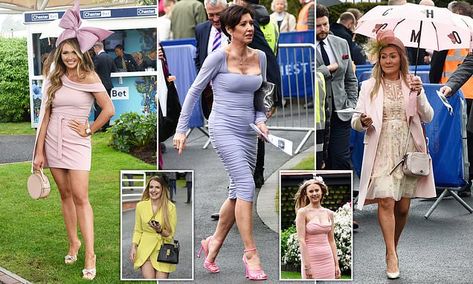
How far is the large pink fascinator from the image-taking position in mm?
5746

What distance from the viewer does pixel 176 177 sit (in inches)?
228

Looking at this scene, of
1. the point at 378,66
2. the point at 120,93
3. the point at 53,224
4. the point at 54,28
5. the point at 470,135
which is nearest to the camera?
the point at 378,66

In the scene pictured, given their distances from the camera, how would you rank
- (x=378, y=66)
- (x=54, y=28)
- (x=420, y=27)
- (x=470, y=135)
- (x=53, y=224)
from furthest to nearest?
(x=470, y=135) < (x=53, y=224) < (x=54, y=28) < (x=378, y=66) < (x=420, y=27)

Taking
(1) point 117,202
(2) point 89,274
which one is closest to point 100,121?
(1) point 117,202

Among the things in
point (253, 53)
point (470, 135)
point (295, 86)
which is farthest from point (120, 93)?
point (470, 135)

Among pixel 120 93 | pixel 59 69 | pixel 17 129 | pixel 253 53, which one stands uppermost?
pixel 253 53

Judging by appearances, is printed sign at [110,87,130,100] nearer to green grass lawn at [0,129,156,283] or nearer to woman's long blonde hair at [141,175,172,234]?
green grass lawn at [0,129,156,283]

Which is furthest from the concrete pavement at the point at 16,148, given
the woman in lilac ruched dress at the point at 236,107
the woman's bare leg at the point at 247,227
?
the woman's bare leg at the point at 247,227

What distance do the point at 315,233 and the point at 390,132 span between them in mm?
665

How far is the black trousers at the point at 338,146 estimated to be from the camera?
579cm

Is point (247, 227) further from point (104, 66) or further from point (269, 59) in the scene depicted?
point (104, 66)

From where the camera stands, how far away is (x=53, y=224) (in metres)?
6.25

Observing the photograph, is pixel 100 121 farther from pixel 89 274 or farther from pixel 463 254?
pixel 463 254

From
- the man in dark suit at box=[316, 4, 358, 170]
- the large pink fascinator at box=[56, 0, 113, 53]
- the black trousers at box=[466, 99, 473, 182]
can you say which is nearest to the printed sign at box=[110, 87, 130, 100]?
the large pink fascinator at box=[56, 0, 113, 53]
